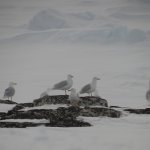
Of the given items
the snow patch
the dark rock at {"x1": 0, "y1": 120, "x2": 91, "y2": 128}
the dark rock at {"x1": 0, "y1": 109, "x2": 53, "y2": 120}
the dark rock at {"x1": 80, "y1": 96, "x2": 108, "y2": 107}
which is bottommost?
the dark rock at {"x1": 0, "y1": 120, "x2": 91, "y2": 128}

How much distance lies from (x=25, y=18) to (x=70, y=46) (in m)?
76.5

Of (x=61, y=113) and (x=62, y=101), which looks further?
(x=62, y=101)

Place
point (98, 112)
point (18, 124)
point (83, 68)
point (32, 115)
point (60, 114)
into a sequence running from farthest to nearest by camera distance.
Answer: point (83, 68) → point (98, 112) → point (32, 115) → point (60, 114) → point (18, 124)

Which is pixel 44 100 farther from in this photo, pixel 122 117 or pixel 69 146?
pixel 69 146

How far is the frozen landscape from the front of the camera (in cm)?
966

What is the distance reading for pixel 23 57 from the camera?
4988 inches

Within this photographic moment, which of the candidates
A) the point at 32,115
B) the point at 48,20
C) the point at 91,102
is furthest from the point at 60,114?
the point at 48,20

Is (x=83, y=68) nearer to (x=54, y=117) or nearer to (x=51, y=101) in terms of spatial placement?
(x=51, y=101)

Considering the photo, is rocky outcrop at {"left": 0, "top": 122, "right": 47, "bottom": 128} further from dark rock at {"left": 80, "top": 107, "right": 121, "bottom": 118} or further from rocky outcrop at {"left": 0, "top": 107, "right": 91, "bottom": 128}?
dark rock at {"left": 80, "top": 107, "right": 121, "bottom": 118}

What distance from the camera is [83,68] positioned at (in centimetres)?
9550

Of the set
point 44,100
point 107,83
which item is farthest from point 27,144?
point 107,83

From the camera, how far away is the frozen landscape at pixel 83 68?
9656mm

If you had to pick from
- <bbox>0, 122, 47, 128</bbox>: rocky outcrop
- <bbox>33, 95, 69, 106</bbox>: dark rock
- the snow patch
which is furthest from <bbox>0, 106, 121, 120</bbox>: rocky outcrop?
the snow patch

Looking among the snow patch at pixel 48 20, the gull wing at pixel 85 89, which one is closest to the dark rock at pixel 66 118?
the gull wing at pixel 85 89
